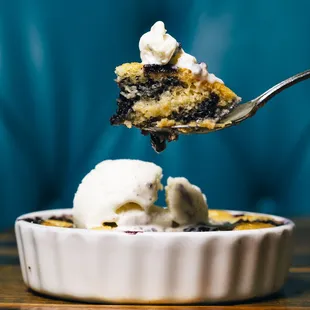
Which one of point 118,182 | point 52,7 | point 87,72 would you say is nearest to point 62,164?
point 87,72

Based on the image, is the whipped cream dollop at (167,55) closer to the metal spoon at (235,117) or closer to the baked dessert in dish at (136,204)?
the metal spoon at (235,117)

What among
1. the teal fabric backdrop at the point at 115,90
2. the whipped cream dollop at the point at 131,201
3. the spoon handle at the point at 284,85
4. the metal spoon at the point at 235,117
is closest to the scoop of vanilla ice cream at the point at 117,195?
the whipped cream dollop at the point at 131,201

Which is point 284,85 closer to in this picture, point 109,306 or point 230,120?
point 230,120

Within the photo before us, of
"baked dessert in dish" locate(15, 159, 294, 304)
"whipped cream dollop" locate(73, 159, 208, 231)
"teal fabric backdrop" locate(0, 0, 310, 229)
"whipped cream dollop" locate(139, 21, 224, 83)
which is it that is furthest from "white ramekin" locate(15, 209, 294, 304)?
"teal fabric backdrop" locate(0, 0, 310, 229)

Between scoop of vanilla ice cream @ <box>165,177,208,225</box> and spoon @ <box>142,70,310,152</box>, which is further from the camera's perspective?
scoop of vanilla ice cream @ <box>165,177,208,225</box>

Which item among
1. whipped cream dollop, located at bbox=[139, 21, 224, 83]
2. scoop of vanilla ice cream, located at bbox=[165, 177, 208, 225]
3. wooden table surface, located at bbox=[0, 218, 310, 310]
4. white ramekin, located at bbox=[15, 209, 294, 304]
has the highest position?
whipped cream dollop, located at bbox=[139, 21, 224, 83]

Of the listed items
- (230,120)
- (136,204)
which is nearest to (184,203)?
(136,204)

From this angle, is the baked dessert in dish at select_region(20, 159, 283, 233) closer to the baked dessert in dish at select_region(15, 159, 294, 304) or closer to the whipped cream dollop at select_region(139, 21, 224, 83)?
the baked dessert in dish at select_region(15, 159, 294, 304)
